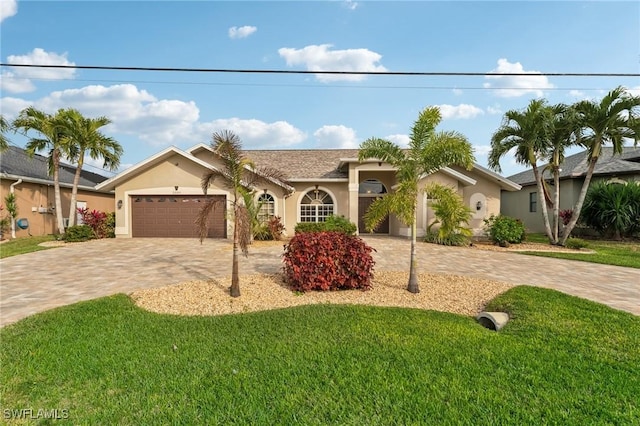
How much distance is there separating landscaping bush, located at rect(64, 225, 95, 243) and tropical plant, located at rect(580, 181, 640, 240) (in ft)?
85.4

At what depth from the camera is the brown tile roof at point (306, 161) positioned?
60.8 ft

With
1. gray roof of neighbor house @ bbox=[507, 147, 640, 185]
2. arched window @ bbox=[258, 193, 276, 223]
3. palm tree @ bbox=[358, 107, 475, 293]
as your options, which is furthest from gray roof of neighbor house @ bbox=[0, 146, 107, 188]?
gray roof of neighbor house @ bbox=[507, 147, 640, 185]

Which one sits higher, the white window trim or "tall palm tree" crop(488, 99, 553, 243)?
"tall palm tree" crop(488, 99, 553, 243)

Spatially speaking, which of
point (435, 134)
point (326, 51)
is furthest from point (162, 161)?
point (435, 134)

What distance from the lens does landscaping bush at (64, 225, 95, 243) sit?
49.1ft

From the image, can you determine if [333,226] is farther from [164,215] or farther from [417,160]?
[164,215]

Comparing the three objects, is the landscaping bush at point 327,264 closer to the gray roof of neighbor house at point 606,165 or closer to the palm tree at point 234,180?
the palm tree at point 234,180

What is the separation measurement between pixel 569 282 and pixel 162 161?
1759cm

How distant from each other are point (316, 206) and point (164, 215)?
827 cm

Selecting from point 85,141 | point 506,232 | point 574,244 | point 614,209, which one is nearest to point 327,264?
point 506,232

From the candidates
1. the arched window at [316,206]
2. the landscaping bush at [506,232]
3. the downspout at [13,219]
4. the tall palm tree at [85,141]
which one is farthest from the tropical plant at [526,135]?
the downspout at [13,219]

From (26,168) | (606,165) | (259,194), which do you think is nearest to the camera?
(259,194)

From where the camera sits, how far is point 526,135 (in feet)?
46.8

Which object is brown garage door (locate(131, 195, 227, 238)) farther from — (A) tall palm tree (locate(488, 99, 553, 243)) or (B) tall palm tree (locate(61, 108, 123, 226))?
(A) tall palm tree (locate(488, 99, 553, 243))
